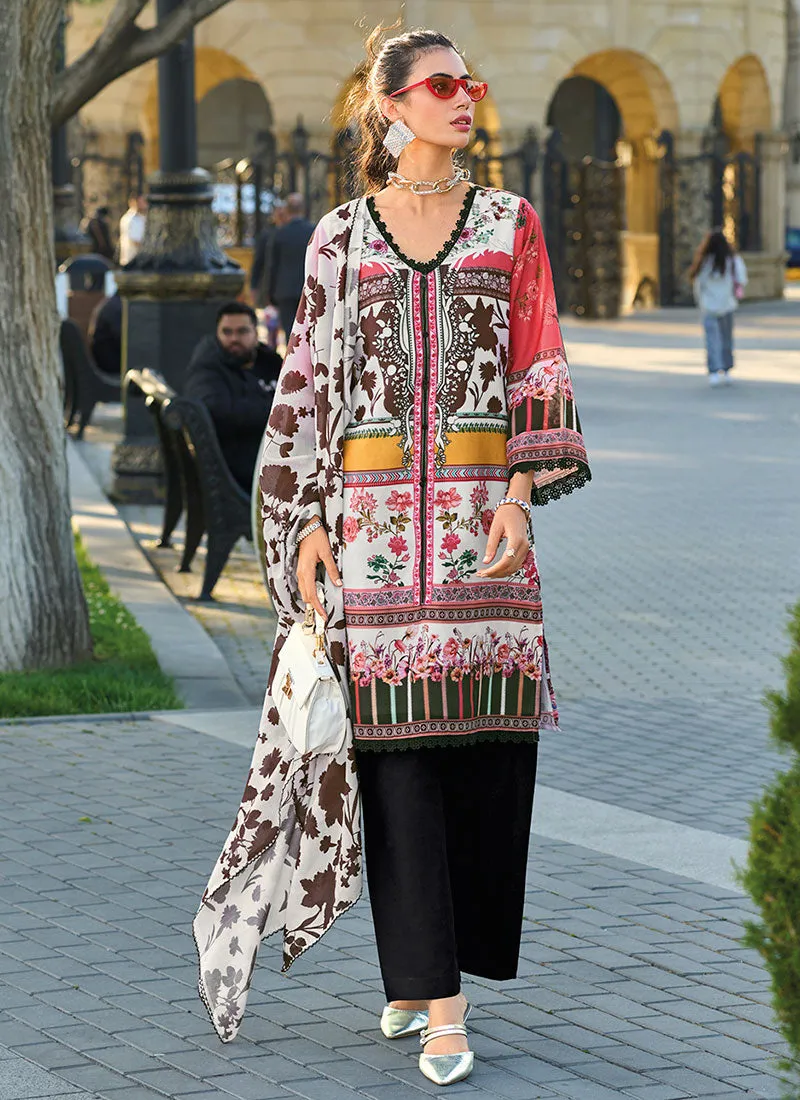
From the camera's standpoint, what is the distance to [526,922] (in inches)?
201

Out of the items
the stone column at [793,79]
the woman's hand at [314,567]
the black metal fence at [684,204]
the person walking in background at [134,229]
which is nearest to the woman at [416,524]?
the woman's hand at [314,567]

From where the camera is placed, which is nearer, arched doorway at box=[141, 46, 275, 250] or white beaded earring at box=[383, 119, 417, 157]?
white beaded earring at box=[383, 119, 417, 157]

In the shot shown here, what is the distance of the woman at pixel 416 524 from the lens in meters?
4.07

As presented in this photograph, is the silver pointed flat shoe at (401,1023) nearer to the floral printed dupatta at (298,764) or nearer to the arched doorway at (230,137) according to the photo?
the floral printed dupatta at (298,764)

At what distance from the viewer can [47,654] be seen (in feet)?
26.2

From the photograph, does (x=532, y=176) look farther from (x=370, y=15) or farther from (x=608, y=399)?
(x=608, y=399)

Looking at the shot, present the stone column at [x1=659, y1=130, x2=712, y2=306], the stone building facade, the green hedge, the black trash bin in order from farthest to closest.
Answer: the stone column at [x1=659, y1=130, x2=712, y2=306]
the stone building facade
the black trash bin
the green hedge

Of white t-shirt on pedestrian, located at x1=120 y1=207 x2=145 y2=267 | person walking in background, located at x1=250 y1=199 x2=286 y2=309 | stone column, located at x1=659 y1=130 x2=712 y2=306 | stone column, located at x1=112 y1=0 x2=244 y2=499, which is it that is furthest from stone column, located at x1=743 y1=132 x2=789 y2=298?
A: stone column, located at x1=112 y1=0 x2=244 y2=499

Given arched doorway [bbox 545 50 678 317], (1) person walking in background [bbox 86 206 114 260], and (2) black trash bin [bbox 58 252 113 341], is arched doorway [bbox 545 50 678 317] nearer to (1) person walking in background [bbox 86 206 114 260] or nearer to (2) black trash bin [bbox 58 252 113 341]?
(1) person walking in background [bbox 86 206 114 260]

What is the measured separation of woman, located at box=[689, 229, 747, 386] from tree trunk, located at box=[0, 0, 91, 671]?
1289cm

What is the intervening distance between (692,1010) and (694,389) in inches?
662

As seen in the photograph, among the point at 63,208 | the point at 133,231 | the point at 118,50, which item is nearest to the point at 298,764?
the point at 118,50

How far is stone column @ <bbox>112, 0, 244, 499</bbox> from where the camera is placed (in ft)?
42.5

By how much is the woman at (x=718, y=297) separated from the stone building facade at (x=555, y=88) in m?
11.3
